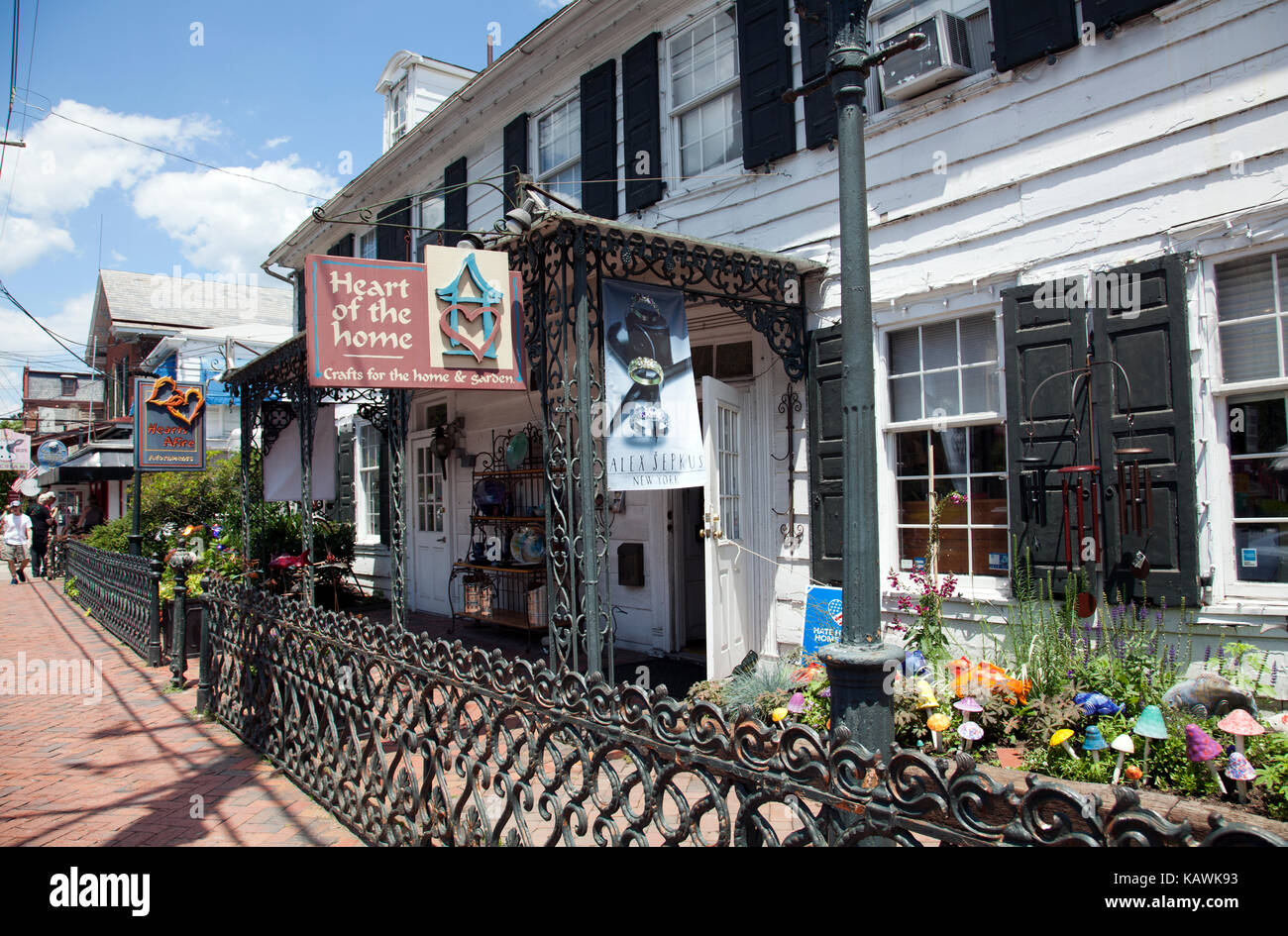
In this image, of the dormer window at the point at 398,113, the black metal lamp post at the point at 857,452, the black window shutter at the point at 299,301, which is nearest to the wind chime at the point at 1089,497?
the black metal lamp post at the point at 857,452

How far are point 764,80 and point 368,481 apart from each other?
991 cm

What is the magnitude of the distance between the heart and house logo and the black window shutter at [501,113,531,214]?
504cm

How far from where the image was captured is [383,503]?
1331 centimetres

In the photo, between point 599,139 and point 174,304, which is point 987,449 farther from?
point 174,304

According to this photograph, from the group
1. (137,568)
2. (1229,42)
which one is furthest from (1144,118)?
(137,568)

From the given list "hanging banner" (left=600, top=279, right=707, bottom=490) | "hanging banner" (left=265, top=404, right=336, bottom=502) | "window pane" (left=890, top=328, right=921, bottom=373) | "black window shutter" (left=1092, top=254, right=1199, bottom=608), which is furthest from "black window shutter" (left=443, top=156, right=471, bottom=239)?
"black window shutter" (left=1092, top=254, right=1199, bottom=608)

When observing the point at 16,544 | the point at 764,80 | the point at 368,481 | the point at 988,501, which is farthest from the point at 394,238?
the point at 16,544

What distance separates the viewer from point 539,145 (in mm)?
9680

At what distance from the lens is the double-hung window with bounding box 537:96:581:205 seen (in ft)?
30.0

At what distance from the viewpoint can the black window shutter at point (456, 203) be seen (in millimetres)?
11047

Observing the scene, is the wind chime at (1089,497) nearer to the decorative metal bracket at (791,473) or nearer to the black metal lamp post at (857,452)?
the decorative metal bracket at (791,473)

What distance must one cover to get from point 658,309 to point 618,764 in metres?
3.17

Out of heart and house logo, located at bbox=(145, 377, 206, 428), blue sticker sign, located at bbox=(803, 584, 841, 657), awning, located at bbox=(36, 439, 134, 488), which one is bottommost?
blue sticker sign, located at bbox=(803, 584, 841, 657)

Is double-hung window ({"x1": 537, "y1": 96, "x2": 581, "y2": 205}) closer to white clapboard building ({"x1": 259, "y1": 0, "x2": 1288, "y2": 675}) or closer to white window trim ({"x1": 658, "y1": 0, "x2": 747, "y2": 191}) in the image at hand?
white clapboard building ({"x1": 259, "y1": 0, "x2": 1288, "y2": 675})
